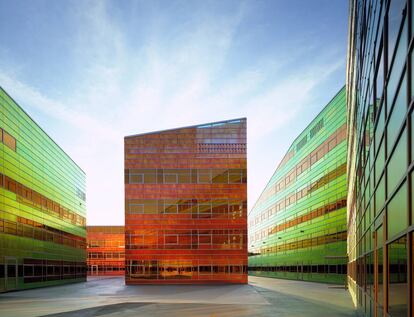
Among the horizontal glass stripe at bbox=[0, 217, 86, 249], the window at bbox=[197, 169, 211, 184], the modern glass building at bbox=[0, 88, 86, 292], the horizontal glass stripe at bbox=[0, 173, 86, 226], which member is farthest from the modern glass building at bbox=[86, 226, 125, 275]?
the window at bbox=[197, 169, 211, 184]

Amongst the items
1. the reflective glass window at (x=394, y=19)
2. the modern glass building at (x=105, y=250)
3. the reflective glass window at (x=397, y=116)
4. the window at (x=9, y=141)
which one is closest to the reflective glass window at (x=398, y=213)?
the reflective glass window at (x=397, y=116)

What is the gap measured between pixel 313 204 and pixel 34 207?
36.2 meters

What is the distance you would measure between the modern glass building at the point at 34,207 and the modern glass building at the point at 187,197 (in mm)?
→ 10027

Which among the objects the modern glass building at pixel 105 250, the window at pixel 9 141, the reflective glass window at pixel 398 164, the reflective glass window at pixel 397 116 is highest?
the window at pixel 9 141

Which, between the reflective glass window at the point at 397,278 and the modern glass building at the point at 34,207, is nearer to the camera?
the reflective glass window at the point at 397,278

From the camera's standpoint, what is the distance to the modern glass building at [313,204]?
2128 inches

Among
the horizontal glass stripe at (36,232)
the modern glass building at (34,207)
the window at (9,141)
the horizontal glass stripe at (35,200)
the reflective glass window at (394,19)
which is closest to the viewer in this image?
the reflective glass window at (394,19)

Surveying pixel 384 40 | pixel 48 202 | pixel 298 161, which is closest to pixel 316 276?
pixel 298 161

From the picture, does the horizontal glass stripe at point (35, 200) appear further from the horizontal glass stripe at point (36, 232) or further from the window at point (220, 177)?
the window at point (220, 177)

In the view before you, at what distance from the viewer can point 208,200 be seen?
5681 cm

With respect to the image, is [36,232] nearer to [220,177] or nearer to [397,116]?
[220,177]

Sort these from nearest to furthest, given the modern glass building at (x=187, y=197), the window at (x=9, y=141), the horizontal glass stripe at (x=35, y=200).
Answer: the window at (x=9, y=141) < the horizontal glass stripe at (x=35, y=200) < the modern glass building at (x=187, y=197)

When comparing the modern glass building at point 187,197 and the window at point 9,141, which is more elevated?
the window at point 9,141

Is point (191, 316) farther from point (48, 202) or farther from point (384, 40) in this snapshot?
point (48, 202)
